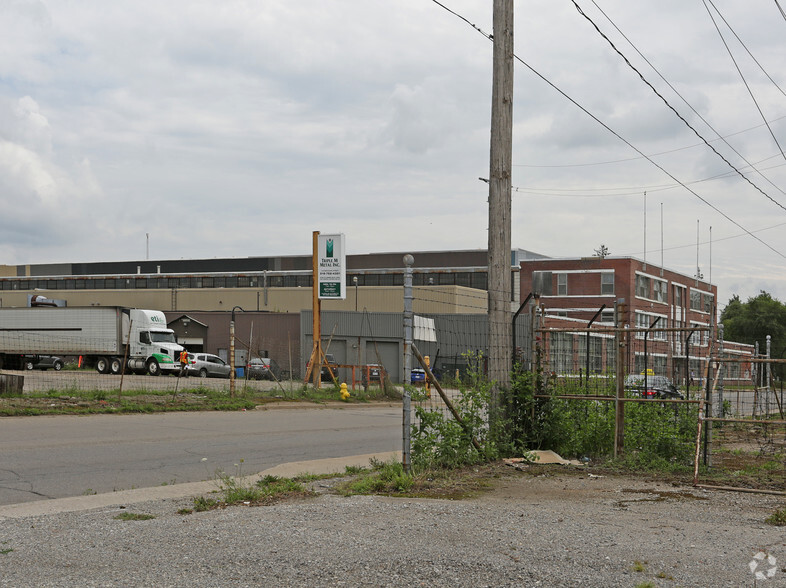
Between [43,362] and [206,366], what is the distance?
10855 mm

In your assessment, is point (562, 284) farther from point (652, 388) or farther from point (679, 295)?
point (652, 388)

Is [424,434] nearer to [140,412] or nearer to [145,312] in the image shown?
[140,412]

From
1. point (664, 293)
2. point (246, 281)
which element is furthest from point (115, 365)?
point (664, 293)

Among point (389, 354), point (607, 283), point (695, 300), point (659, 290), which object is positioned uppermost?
point (607, 283)

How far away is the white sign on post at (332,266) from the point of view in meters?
38.8

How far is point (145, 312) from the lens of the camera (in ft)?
161

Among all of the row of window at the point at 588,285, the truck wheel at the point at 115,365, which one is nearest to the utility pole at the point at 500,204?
the truck wheel at the point at 115,365

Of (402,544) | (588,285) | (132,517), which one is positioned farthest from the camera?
(588,285)

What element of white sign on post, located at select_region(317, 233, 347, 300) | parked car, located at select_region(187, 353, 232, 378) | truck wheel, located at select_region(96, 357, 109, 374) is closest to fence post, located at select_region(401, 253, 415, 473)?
white sign on post, located at select_region(317, 233, 347, 300)

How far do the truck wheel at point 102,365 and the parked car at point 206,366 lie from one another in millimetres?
4531

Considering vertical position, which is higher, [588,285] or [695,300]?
[588,285]

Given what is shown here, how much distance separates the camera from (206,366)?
4862cm

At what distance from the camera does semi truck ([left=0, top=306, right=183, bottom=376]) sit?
153 ft

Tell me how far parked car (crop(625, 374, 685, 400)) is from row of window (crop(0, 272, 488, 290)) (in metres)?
59.5
